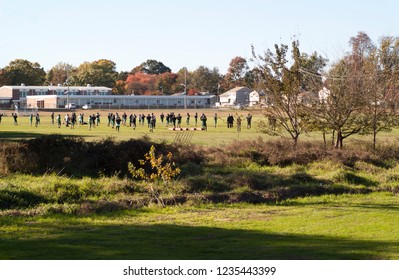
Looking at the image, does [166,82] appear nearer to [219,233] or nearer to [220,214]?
[220,214]

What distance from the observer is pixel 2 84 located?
15200cm

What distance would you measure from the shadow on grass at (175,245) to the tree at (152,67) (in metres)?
168

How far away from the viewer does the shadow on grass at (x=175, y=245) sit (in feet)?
41.9

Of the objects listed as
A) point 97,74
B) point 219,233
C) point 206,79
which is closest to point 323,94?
point 219,233

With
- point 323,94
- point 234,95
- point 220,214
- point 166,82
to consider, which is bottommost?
point 220,214

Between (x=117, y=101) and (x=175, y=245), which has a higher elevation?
(x=117, y=101)

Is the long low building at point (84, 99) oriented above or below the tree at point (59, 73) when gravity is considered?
below

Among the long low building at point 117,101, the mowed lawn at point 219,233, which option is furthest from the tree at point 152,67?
the mowed lawn at point 219,233

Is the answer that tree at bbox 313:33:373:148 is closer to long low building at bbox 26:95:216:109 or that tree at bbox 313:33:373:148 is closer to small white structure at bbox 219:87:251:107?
long low building at bbox 26:95:216:109

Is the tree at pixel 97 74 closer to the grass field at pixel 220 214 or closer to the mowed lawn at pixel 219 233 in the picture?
the grass field at pixel 220 214

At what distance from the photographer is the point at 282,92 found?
36156mm

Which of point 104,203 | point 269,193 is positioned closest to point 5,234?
point 104,203

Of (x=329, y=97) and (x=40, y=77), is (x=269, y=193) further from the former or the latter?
(x=40, y=77)

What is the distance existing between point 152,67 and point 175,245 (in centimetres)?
17384
